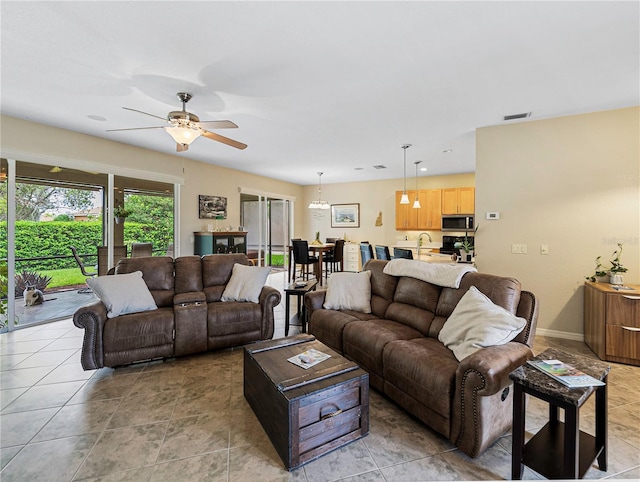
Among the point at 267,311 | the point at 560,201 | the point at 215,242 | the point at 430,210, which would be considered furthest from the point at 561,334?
the point at 215,242

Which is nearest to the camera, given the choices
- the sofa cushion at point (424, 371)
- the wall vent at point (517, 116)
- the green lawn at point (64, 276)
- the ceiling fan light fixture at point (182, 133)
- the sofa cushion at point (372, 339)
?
the sofa cushion at point (424, 371)

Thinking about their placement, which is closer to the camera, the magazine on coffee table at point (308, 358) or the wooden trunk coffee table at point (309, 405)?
the wooden trunk coffee table at point (309, 405)

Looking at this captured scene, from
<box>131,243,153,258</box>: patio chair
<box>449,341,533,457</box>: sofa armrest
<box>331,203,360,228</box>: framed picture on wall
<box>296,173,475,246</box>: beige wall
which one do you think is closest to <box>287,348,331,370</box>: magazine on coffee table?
<box>449,341,533,457</box>: sofa armrest

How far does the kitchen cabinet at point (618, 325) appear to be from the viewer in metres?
2.86

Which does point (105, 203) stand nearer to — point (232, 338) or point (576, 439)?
point (232, 338)

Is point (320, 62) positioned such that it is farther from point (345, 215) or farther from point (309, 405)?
point (345, 215)

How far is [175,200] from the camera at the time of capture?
5621 mm

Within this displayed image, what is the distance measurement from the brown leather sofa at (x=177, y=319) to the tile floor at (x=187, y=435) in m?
0.21

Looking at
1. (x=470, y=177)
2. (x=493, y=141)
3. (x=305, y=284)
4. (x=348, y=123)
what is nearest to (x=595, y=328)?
(x=493, y=141)

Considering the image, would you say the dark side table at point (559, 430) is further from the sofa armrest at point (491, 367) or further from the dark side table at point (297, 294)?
the dark side table at point (297, 294)

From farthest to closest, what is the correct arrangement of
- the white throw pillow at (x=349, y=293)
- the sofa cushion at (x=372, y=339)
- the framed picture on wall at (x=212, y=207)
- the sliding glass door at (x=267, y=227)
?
the sliding glass door at (x=267, y=227) < the framed picture on wall at (x=212, y=207) < the white throw pillow at (x=349, y=293) < the sofa cushion at (x=372, y=339)

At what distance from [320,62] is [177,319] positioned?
8.84ft

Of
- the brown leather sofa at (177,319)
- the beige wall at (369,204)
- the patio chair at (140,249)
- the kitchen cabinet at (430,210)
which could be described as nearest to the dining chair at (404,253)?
the brown leather sofa at (177,319)

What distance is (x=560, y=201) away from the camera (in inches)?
141
